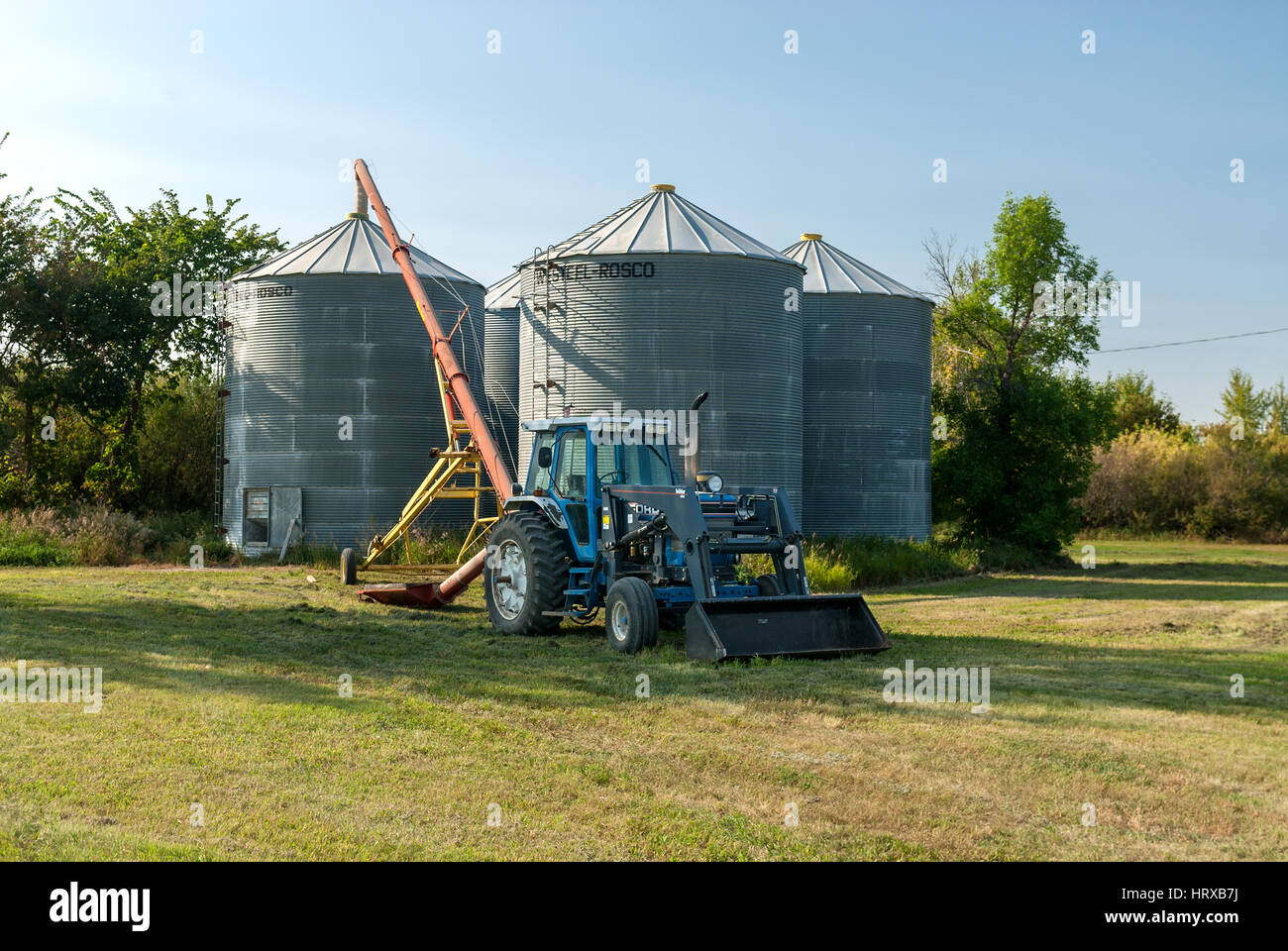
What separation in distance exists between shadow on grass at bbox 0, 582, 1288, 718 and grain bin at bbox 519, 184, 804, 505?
8099 millimetres

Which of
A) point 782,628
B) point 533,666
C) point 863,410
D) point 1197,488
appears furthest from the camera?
point 1197,488

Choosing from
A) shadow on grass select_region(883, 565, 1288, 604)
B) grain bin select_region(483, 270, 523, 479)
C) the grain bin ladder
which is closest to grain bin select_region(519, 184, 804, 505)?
the grain bin ladder

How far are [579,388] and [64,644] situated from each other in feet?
38.6

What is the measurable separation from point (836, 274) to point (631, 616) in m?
17.6

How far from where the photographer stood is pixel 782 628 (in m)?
12.5

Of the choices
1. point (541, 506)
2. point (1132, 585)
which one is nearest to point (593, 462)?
point (541, 506)

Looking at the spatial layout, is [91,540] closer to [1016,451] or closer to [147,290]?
[147,290]

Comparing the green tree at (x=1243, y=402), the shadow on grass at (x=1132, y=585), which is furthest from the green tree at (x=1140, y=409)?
the shadow on grass at (x=1132, y=585)

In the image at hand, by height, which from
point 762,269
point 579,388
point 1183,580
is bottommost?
point 1183,580

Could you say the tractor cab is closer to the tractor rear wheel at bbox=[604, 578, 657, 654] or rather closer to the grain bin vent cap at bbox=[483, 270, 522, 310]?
the tractor rear wheel at bbox=[604, 578, 657, 654]

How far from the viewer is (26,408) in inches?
1282

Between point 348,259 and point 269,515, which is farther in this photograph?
point 348,259
